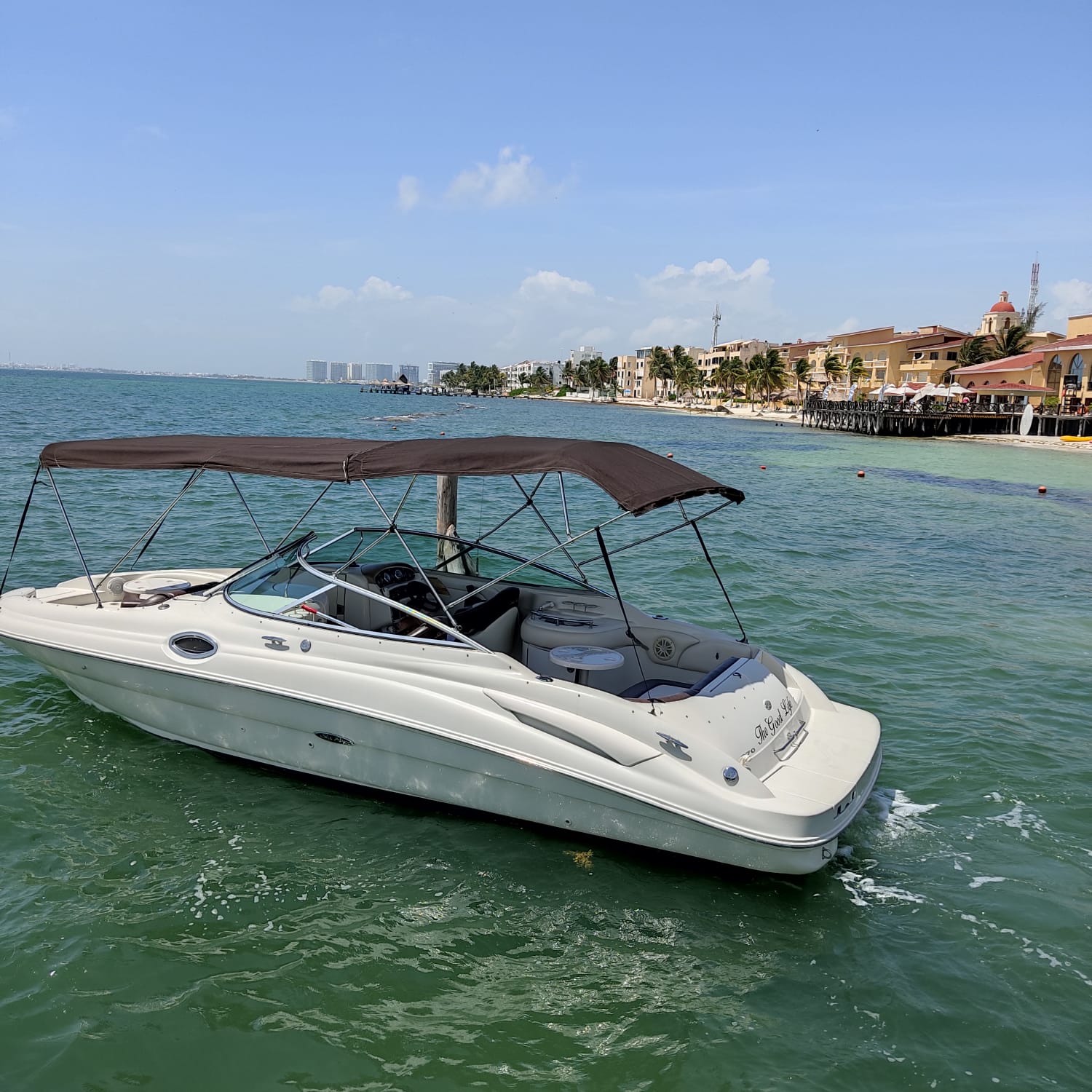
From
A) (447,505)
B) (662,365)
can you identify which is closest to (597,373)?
(662,365)

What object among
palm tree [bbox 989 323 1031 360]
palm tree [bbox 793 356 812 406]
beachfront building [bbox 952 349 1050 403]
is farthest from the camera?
palm tree [bbox 793 356 812 406]

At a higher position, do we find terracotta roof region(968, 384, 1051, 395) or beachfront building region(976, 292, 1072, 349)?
beachfront building region(976, 292, 1072, 349)

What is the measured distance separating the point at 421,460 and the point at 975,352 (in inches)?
3500

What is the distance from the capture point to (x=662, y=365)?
150 metres

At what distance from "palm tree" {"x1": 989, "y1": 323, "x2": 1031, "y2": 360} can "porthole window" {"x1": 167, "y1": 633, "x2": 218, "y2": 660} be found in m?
89.1

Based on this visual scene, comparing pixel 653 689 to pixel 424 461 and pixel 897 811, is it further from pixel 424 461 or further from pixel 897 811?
pixel 424 461

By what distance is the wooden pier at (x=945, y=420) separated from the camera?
6256 centimetres

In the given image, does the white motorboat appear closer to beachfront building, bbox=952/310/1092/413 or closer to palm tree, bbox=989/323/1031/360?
beachfront building, bbox=952/310/1092/413

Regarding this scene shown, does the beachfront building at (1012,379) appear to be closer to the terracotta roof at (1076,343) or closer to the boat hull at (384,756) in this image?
the terracotta roof at (1076,343)

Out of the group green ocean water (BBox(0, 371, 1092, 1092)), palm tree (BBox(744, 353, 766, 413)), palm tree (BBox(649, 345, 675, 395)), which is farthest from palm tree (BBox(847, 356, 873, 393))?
green ocean water (BBox(0, 371, 1092, 1092))

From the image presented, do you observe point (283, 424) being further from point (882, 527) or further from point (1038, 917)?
point (1038, 917)

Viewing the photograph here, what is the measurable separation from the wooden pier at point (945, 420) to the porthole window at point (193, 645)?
6688cm

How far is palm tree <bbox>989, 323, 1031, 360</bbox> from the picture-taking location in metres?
81.4

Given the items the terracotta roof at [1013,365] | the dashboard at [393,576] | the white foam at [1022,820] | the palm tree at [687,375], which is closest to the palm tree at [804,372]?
the palm tree at [687,375]
